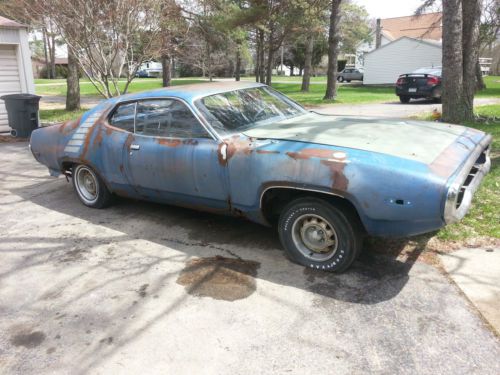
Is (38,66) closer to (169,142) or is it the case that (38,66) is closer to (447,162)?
(169,142)

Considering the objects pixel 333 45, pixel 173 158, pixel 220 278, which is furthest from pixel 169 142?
pixel 333 45

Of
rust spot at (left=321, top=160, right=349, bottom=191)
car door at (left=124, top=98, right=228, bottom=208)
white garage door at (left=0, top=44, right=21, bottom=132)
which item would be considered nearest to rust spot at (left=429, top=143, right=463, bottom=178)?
rust spot at (left=321, top=160, right=349, bottom=191)

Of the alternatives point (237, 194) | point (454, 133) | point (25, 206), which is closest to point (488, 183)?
point (454, 133)

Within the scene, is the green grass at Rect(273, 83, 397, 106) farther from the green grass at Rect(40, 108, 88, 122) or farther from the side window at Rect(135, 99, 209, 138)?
the side window at Rect(135, 99, 209, 138)

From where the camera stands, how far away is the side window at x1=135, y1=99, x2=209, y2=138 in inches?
174

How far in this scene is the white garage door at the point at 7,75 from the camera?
40.3 ft

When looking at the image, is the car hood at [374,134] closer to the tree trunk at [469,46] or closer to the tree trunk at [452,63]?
the tree trunk at [452,63]

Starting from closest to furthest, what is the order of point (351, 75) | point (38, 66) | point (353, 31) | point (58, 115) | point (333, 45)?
point (58, 115)
point (333, 45)
point (351, 75)
point (353, 31)
point (38, 66)

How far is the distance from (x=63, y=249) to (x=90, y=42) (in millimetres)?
6866

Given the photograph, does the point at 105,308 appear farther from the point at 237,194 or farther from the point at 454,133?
the point at 454,133

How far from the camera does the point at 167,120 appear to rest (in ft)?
15.4

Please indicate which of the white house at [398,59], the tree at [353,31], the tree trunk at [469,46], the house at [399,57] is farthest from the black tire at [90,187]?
the tree at [353,31]

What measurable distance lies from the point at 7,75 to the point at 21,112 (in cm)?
176

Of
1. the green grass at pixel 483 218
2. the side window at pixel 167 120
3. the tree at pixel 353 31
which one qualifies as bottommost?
the green grass at pixel 483 218
